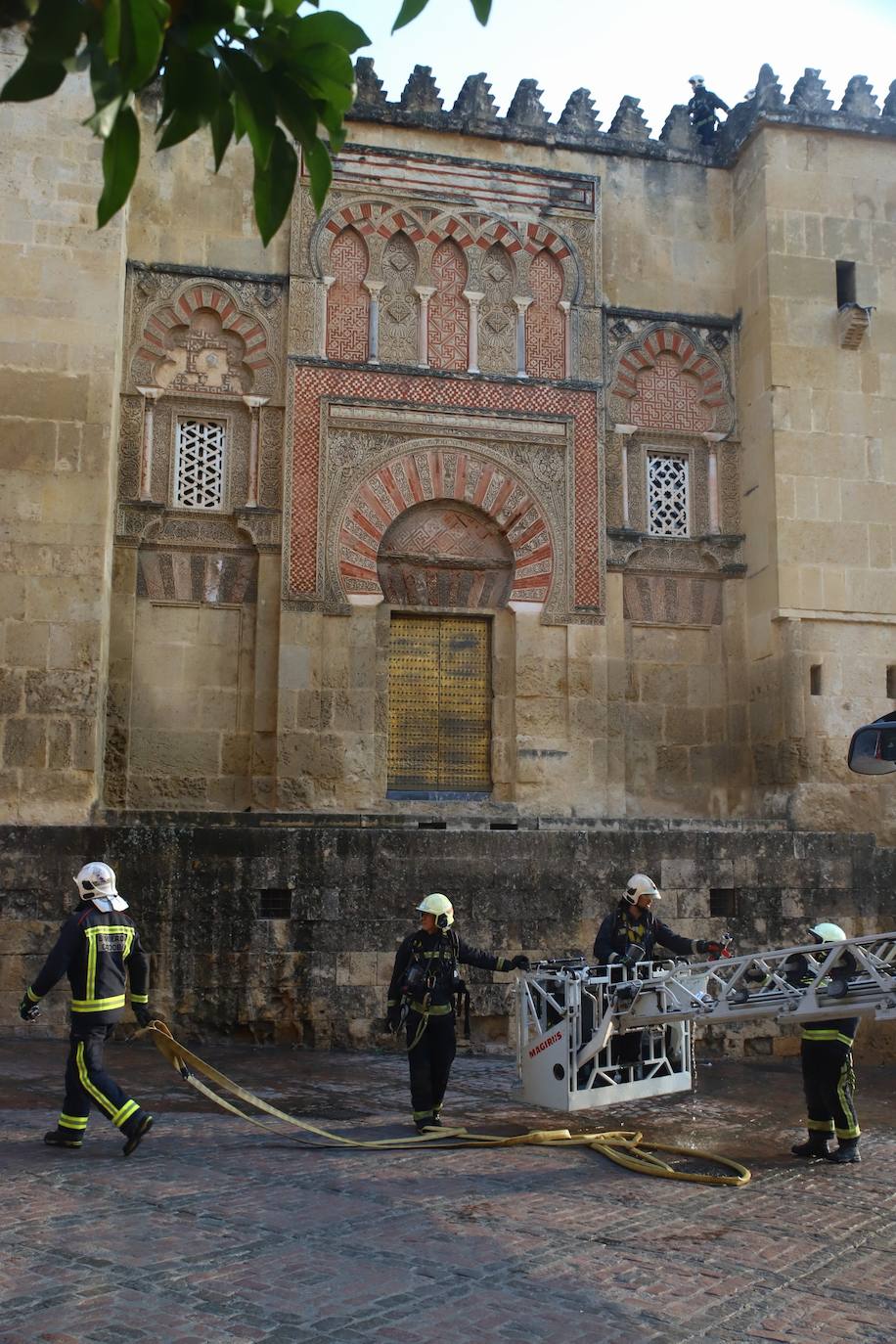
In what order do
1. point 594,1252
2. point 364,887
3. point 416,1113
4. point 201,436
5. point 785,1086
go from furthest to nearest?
1. point 201,436
2. point 364,887
3. point 785,1086
4. point 416,1113
5. point 594,1252

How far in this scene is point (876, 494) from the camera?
11812 mm

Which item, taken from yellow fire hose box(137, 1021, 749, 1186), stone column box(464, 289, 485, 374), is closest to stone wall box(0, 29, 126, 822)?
stone column box(464, 289, 485, 374)

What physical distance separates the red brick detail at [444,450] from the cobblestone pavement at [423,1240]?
18.4 feet

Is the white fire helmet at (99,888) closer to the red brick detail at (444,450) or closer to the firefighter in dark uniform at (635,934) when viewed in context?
the firefighter in dark uniform at (635,934)

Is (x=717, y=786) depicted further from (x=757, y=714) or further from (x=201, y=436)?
(x=201, y=436)

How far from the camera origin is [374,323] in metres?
11.8

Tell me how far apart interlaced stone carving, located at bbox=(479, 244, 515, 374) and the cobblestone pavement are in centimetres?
732

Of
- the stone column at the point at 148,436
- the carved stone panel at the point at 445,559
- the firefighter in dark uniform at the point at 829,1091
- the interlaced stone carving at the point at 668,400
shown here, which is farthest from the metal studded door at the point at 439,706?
the firefighter in dark uniform at the point at 829,1091

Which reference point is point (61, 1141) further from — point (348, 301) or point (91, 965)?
point (348, 301)

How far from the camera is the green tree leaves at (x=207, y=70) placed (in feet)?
5.10

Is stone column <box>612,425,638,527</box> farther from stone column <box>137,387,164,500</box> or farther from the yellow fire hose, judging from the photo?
the yellow fire hose

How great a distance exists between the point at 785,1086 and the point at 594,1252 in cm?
443

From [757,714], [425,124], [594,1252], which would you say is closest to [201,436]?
[425,124]

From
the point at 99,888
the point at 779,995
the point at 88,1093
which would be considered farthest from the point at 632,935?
the point at 88,1093
